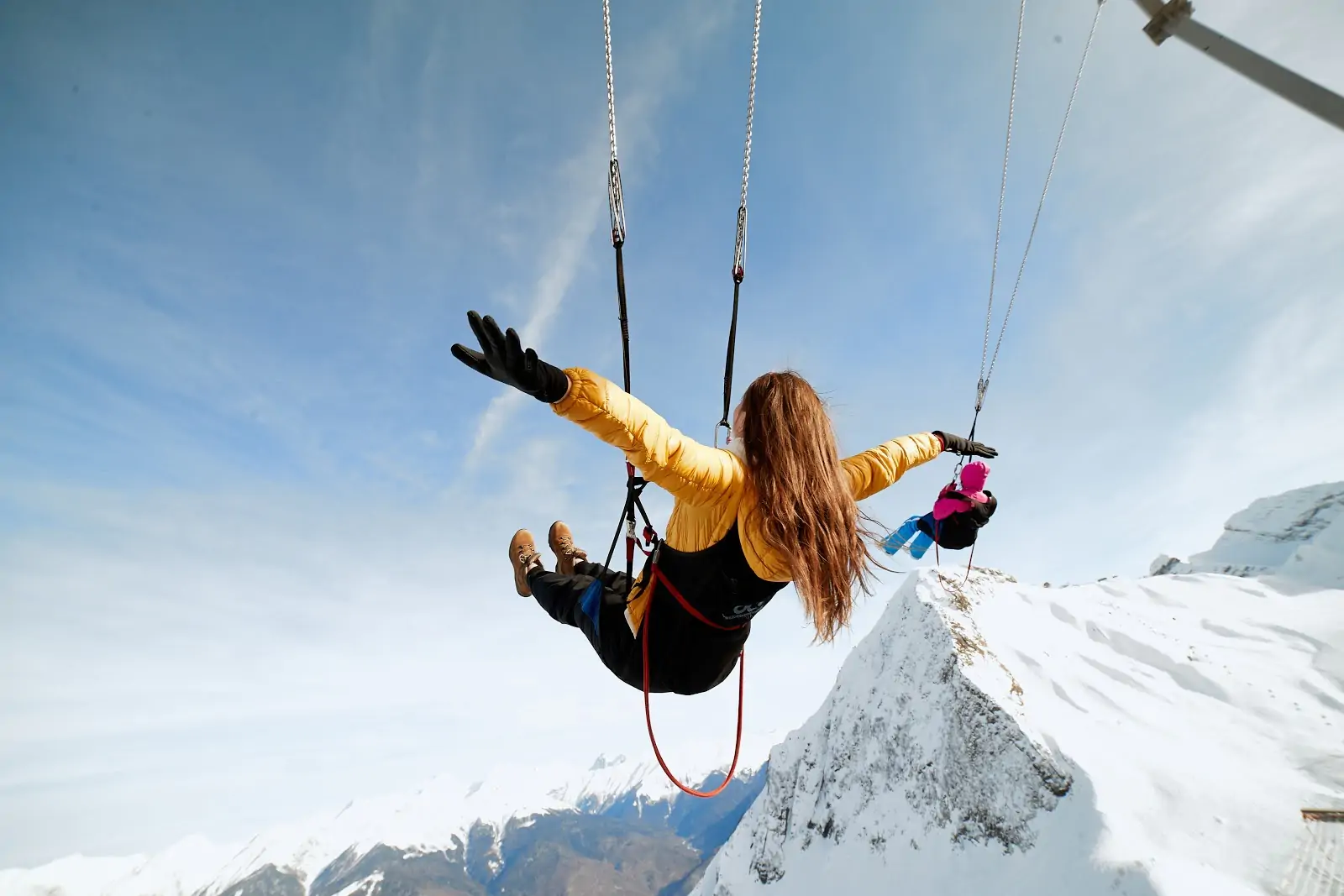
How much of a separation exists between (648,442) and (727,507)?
65 centimetres

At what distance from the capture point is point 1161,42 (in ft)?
11.7

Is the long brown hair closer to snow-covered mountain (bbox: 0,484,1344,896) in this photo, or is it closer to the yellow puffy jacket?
the yellow puffy jacket

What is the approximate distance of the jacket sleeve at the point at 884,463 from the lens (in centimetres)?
288

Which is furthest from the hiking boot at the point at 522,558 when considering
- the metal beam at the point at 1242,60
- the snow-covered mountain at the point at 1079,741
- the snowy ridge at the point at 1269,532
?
the snowy ridge at the point at 1269,532

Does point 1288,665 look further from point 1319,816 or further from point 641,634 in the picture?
point 641,634

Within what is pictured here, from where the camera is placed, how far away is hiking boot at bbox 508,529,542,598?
4.66 m

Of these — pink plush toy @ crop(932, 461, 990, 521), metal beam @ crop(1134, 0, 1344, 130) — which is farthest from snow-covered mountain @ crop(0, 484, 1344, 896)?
metal beam @ crop(1134, 0, 1344, 130)

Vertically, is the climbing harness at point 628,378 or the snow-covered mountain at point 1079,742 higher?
the climbing harness at point 628,378

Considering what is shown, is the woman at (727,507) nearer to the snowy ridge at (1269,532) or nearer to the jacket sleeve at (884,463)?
the jacket sleeve at (884,463)

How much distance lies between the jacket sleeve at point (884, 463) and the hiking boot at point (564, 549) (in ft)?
9.26

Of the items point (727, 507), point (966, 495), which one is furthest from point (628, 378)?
point (966, 495)

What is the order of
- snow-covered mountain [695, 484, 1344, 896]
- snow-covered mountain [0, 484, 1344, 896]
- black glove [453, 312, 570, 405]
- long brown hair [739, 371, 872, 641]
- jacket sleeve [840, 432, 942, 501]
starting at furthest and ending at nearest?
snow-covered mountain [695, 484, 1344, 896] < snow-covered mountain [0, 484, 1344, 896] < jacket sleeve [840, 432, 942, 501] < long brown hair [739, 371, 872, 641] < black glove [453, 312, 570, 405]

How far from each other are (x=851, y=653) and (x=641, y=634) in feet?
212

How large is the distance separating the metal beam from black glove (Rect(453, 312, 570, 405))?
162 inches
